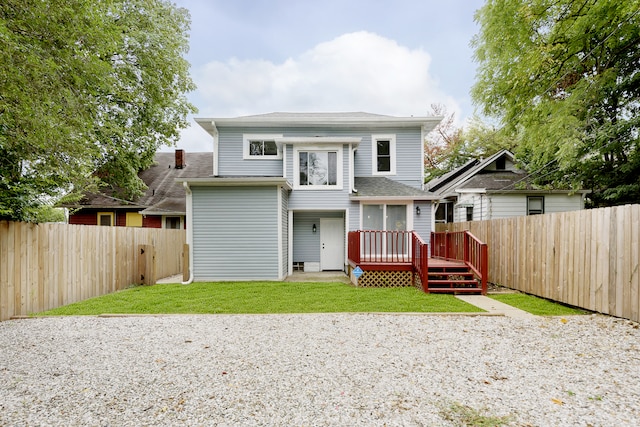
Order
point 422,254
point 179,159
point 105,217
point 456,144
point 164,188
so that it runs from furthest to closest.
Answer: point 456,144 → point 179,159 → point 164,188 → point 105,217 → point 422,254

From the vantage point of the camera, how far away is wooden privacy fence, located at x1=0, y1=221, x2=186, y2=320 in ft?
21.0

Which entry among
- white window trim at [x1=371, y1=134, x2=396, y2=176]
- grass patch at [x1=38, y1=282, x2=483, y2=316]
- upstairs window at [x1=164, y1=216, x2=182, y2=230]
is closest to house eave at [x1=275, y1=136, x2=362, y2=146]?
white window trim at [x1=371, y1=134, x2=396, y2=176]

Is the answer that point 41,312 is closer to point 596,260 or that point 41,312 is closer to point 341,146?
point 341,146

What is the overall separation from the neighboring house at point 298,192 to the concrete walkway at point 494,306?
13.8 ft

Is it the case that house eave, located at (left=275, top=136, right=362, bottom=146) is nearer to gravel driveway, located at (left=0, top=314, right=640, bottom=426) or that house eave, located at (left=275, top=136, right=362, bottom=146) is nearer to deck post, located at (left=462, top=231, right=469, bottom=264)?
deck post, located at (left=462, top=231, right=469, bottom=264)

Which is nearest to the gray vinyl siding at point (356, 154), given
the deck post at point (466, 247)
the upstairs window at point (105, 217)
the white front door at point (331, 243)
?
the white front door at point (331, 243)

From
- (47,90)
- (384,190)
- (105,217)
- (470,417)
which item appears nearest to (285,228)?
(384,190)

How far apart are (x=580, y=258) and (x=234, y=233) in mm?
9319

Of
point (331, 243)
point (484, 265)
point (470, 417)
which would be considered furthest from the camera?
point (331, 243)

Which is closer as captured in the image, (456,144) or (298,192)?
(298,192)

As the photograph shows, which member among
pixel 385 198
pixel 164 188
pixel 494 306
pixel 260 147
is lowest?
pixel 494 306

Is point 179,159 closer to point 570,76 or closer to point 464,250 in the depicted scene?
point 464,250

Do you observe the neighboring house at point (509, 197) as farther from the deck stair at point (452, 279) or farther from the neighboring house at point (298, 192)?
the deck stair at point (452, 279)

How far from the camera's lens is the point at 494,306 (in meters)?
7.53
